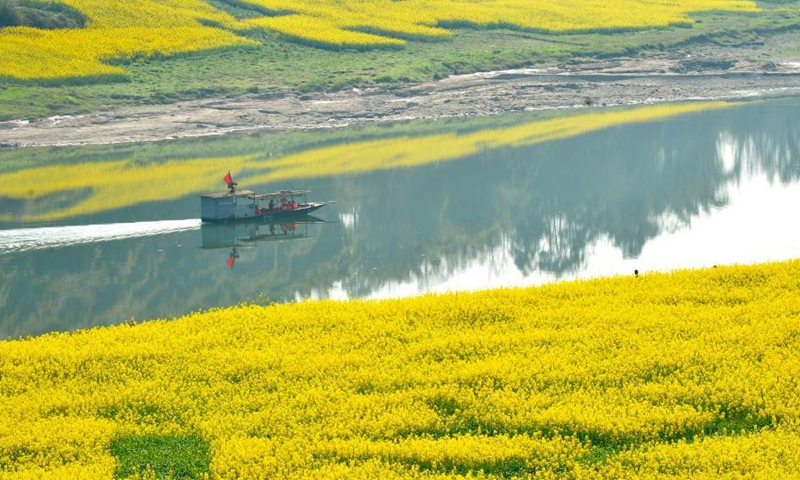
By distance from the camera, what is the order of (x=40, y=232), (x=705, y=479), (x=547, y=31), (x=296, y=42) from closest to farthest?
(x=705, y=479), (x=40, y=232), (x=296, y=42), (x=547, y=31)

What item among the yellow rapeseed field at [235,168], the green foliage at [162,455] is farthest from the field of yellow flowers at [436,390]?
the yellow rapeseed field at [235,168]

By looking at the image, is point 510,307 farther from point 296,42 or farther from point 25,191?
point 296,42

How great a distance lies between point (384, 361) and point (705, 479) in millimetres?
5950

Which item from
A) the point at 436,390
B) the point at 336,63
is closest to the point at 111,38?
the point at 336,63

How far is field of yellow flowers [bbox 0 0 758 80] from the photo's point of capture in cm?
6725

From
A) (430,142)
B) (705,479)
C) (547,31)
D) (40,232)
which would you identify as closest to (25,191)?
(40,232)

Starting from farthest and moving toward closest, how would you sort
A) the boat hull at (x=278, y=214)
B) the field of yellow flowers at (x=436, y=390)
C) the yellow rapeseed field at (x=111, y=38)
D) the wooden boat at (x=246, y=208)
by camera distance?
the yellow rapeseed field at (x=111, y=38)
the boat hull at (x=278, y=214)
the wooden boat at (x=246, y=208)
the field of yellow flowers at (x=436, y=390)

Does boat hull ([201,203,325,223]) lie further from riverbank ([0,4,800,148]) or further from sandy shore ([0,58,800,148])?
riverbank ([0,4,800,148])

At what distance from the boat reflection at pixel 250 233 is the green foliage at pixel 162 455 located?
19.0 metres

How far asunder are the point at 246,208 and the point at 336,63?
33988mm

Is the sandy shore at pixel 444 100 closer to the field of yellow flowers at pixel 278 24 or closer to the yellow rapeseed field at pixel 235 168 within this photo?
the yellow rapeseed field at pixel 235 168

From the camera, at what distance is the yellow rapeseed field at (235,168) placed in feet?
151

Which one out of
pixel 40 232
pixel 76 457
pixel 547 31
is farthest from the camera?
pixel 547 31

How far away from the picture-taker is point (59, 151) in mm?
56594
